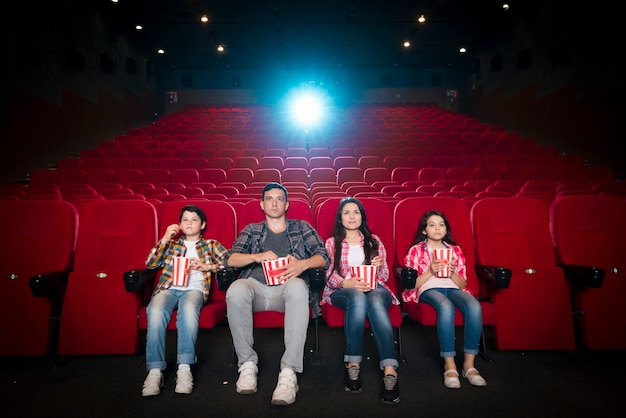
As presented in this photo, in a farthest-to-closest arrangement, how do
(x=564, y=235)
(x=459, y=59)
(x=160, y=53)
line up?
(x=459, y=59) < (x=160, y=53) < (x=564, y=235)

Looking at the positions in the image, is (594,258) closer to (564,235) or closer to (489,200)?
(564,235)

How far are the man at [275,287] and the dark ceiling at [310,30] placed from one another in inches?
285

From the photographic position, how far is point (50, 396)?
5.16ft

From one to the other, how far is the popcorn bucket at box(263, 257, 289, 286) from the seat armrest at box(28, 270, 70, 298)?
0.99 meters

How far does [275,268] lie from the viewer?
1607 mm

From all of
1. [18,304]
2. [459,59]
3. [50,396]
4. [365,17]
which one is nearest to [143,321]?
[50,396]

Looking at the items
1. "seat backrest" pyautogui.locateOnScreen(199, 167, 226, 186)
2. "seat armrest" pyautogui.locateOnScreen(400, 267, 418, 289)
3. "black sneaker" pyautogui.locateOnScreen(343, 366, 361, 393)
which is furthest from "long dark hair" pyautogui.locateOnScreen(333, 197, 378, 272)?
"seat backrest" pyautogui.locateOnScreen(199, 167, 226, 186)

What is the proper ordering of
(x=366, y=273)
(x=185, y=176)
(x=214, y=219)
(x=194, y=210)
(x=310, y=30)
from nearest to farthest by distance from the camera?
(x=366, y=273) → (x=194, y=210) → (x=214, y=219) → (x=185, y=176) → (x=310, y=30)

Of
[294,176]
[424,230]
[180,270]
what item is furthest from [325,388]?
[294,176]

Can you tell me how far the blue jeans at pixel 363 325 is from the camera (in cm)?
162

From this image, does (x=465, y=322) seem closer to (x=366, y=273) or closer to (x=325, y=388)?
(x=366, y=273)

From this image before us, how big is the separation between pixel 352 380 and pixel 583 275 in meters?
1.17

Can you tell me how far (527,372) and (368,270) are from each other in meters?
0.87

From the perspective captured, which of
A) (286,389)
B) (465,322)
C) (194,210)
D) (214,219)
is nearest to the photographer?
(286,389)
